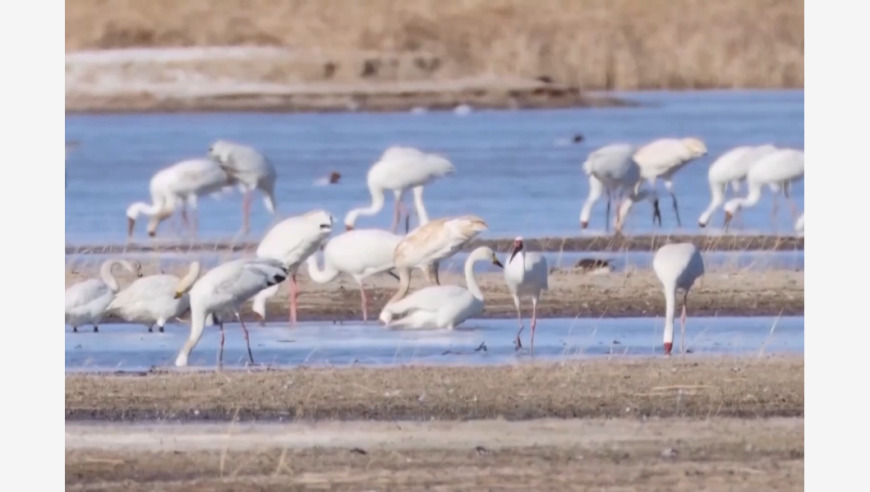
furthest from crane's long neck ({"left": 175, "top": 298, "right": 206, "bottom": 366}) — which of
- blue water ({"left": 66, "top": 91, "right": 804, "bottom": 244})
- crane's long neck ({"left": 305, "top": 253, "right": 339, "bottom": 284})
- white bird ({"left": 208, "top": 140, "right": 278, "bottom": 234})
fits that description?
white bird ({"left": 208, "top": 140, "right": 278, "bottom": 234})

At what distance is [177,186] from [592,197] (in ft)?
9.70

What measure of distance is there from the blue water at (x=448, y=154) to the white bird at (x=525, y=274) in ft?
6.23

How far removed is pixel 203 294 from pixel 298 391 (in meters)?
0.90

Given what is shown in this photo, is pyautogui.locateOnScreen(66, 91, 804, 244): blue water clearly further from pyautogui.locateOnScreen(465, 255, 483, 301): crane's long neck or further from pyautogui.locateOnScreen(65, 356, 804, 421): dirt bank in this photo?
pyautogui.locateOnScreen(65, 356, 804, 421): dirt bank

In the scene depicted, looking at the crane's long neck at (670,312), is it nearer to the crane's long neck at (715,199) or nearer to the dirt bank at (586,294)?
the dirt bank at (586,294)

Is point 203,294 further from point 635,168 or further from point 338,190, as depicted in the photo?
point 635,168

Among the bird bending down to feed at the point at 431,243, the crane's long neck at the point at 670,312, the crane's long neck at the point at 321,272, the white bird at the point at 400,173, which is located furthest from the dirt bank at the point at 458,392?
the white bird at the point at 400,173

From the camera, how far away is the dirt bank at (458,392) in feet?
34.3

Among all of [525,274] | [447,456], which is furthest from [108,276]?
[447,456]

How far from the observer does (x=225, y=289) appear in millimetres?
11234

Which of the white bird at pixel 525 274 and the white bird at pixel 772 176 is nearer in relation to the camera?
the white bird at pixel 525 274

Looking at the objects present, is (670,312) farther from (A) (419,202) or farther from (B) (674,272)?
(A) (419,202)

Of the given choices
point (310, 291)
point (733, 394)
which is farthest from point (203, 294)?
point (733, 394)

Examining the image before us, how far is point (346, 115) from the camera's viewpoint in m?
14.2
